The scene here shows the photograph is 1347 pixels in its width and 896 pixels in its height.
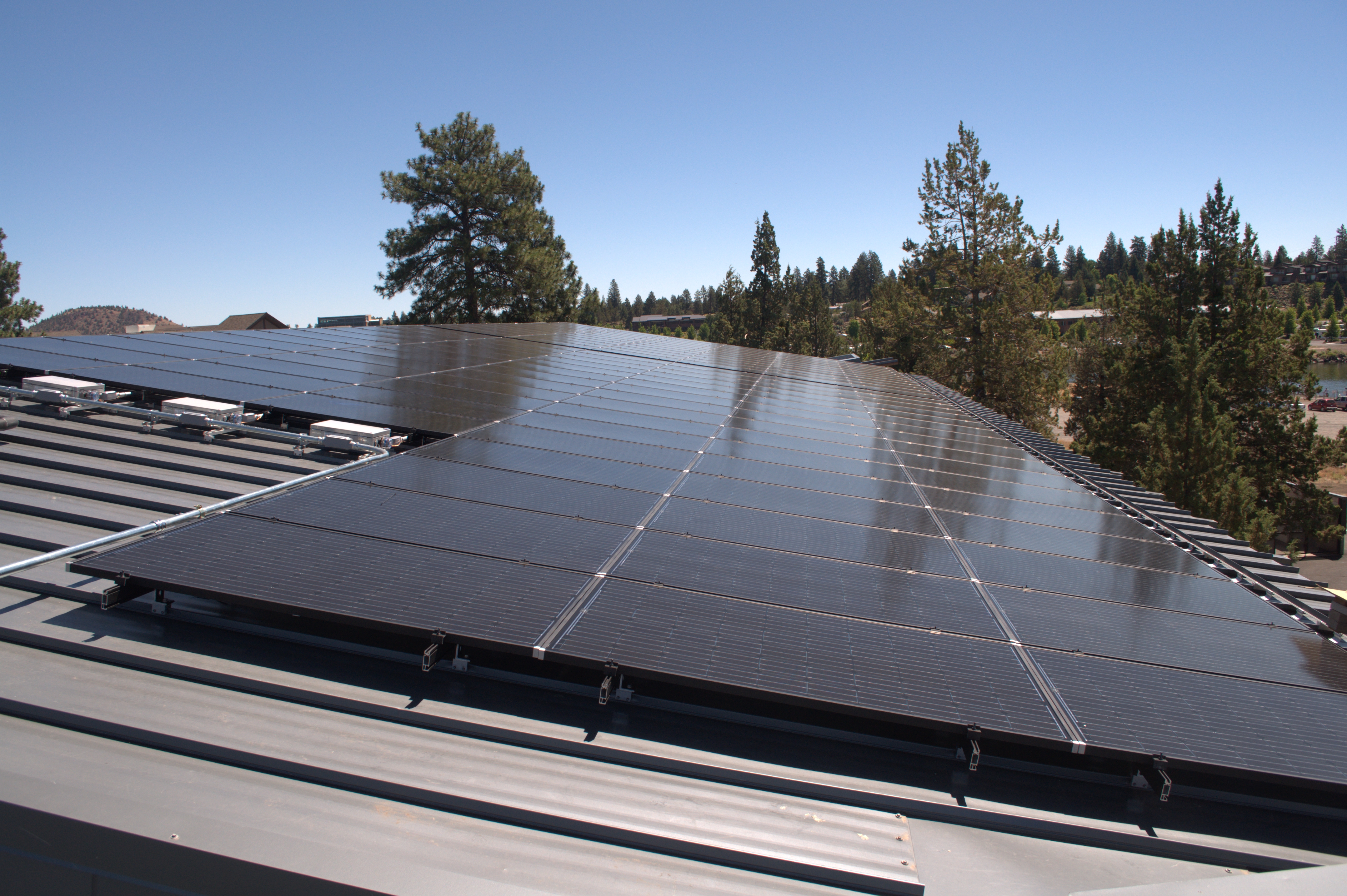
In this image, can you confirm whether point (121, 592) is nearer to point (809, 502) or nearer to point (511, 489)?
point (511, 489)

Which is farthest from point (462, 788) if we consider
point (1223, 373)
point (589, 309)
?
point (589, 309)

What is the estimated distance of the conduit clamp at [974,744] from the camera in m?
3.58

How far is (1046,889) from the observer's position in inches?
133

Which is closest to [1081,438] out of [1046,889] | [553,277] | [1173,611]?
[553,277]

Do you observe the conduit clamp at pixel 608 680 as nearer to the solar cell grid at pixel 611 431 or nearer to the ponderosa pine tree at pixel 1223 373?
the solar cell grid at pixel 611 431

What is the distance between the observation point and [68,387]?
9.25m

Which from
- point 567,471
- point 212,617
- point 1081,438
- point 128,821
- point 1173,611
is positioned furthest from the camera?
point 1081,438

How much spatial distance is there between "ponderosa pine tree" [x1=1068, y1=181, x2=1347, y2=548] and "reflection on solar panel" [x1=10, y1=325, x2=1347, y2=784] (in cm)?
2965

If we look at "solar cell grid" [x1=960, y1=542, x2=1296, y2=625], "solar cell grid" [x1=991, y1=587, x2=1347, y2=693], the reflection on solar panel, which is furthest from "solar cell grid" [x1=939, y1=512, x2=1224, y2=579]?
"solar cell grid" [x1=991, y1=587, x2=1347, y2=693]

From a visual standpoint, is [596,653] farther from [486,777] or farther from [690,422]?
[690,422]

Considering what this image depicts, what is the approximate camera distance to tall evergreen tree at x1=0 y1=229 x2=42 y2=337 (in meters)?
48.8

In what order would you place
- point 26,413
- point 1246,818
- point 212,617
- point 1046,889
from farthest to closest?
point 26,413
point 212,617
point 1246,818
point 1046,889

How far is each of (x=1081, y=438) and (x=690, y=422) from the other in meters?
40.6

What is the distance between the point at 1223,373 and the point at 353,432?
4162 cm
